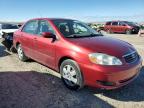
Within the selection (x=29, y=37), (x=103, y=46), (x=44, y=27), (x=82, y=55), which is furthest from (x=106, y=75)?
(x=29, y=37)

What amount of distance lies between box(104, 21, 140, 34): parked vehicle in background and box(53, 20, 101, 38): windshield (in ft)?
65.4

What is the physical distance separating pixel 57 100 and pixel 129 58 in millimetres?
1794

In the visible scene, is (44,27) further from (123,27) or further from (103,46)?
(123,27)

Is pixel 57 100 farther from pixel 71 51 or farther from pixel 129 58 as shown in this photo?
pixel 129 58

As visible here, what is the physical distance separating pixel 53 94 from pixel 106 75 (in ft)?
4.22

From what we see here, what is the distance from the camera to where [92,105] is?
14.7 feet

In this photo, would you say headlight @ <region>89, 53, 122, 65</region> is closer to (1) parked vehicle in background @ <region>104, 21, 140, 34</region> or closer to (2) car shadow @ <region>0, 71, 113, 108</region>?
(2) car shadow @ <region>0, 71, 113, 108</region>

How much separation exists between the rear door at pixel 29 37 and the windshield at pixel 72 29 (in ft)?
3.09

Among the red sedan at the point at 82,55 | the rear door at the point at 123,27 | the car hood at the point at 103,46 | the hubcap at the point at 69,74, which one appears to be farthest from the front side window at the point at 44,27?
the rear door at the point at 123,27

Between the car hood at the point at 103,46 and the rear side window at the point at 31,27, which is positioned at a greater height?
the rear side window at the point at 31,27

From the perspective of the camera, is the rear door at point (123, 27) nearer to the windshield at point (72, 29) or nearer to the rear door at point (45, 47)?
the windshield at point (72, 29)

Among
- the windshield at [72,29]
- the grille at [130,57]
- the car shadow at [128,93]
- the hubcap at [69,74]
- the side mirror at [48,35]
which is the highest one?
the windshield at [72,29]

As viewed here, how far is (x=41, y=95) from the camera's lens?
16.1ft

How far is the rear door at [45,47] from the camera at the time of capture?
18.5ft
